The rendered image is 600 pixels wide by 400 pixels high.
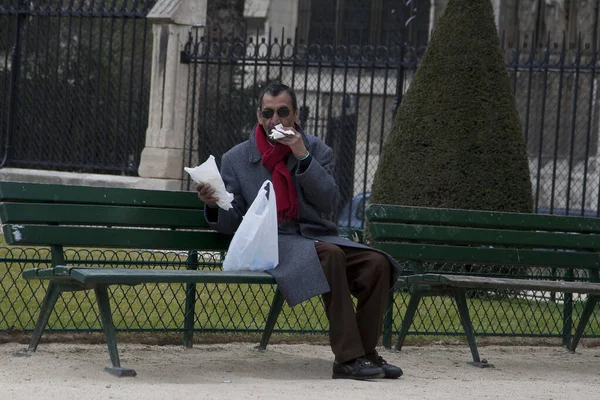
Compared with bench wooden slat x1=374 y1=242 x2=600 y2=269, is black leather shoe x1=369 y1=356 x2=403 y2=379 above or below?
below

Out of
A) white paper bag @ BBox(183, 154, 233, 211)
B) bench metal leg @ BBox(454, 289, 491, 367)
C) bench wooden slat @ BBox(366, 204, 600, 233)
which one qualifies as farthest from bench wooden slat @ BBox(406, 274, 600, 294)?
white paper bag @ BBox(183, 154, 233, 211)

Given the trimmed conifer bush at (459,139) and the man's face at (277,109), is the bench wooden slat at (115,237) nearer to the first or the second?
the man's face at (277,109)

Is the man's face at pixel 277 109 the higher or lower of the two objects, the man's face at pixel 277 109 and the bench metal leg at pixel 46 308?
the higher

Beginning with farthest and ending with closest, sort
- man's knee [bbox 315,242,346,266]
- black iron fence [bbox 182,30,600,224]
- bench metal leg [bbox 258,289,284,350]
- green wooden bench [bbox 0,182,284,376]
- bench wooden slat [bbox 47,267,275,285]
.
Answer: black iron fence [bbox 182,30,600,224], bench metal leg [bbox 258,289,284,350], man's knee [bbox 315,242,346,266], green wooden bench [bbox 0,182,284,376], bench wooden slat [bbox 47,267,275,285]

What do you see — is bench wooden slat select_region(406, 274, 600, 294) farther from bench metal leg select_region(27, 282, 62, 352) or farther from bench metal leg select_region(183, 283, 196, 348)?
bench metal leg select_region(27, 282, 62, 352)

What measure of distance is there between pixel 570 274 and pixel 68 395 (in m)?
3.49

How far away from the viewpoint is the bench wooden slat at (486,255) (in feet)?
21.4

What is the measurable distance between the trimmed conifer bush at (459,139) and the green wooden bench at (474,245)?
81.5 inches

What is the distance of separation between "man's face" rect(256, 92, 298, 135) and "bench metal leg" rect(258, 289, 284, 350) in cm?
83

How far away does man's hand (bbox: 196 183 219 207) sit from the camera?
222 inches

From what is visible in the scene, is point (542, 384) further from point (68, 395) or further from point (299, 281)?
point (68, 395)

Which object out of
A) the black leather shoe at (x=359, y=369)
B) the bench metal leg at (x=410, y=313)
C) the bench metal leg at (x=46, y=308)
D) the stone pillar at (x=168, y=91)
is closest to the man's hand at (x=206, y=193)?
the bench metal leg at (x=46, y=308)

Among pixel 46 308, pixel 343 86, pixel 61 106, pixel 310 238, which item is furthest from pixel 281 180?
pixel 61 106

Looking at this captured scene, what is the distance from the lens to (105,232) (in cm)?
586
